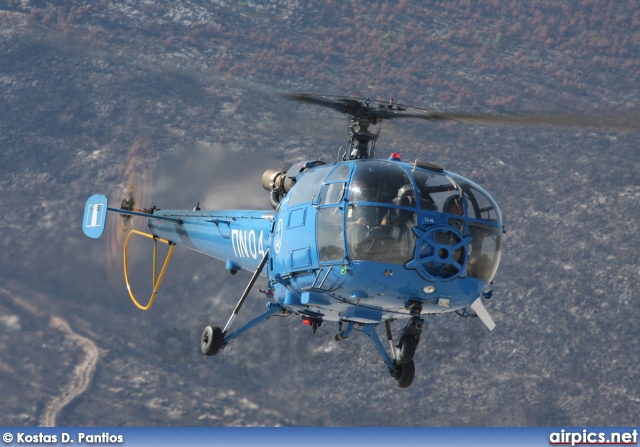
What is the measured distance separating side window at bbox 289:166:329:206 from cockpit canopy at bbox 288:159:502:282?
0.37 feet

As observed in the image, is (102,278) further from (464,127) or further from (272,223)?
(272,223)

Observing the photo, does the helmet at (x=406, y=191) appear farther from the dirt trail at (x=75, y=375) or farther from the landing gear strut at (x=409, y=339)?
the dirt trail at (x=75, y=375)

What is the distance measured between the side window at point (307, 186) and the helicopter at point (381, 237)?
26mm

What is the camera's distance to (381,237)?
1900cm

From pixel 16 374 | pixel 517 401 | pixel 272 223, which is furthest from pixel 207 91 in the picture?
pixel 272 223

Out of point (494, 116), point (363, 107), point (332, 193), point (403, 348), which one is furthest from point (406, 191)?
point (403, 348)

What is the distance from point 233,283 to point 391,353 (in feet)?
175

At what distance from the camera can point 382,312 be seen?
20.8 m

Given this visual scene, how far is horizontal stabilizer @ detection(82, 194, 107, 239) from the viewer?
26.7m

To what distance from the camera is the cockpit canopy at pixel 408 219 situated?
19.0 m

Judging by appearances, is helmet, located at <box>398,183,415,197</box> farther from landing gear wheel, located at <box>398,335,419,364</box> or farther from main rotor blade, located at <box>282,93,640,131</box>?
landing gear wheel, located at <box>398,335,419,364</box>

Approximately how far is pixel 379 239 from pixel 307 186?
2.37 meters

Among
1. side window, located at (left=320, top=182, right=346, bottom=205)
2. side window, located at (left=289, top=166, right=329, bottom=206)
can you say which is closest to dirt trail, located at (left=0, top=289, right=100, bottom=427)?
side window, located at (left=289, top=166, right=329, bottom=206)

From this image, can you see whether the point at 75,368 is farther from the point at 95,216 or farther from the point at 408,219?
the point at 408,219
